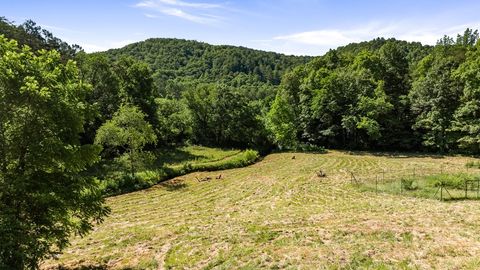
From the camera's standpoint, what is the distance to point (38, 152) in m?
11.7

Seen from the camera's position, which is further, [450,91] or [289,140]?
[289,140]

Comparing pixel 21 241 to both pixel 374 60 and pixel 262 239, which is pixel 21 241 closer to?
pixel 262 239

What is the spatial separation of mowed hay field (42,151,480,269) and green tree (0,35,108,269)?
3.33m

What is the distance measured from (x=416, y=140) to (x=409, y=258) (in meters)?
51.8

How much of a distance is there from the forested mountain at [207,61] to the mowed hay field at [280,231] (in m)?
120

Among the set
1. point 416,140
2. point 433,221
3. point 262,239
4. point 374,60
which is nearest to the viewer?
point 262,239

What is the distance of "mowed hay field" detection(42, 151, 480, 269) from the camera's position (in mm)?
13164

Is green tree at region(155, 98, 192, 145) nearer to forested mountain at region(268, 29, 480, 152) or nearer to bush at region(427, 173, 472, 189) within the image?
forested mountain at region(268, 29, 480, 152)

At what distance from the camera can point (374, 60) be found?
65.8 metres

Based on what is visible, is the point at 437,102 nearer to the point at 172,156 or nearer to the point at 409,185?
the point at 409,185

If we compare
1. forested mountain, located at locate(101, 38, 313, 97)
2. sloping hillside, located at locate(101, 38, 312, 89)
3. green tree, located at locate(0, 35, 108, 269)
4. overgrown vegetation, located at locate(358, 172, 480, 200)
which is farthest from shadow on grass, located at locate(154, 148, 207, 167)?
sloping hillside, located at locate(101, 38, 312, 89)

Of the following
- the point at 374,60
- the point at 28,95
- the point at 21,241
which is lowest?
the point at 21,241

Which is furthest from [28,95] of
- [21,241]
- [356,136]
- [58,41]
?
[58,41]

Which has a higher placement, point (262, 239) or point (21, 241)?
point (21, 241)
